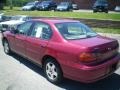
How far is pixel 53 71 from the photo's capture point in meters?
6.08

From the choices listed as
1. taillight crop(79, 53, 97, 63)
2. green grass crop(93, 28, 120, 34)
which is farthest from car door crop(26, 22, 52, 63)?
green grass crop(93, 28, 120, 34)

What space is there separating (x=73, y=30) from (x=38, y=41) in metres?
1.00

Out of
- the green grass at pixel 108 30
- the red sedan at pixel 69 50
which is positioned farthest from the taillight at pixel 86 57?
the green grass at pixel 108 30

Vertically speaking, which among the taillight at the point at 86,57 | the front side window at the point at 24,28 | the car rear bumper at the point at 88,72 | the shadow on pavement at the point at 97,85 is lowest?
the shadow on pavement at the point at 97,85

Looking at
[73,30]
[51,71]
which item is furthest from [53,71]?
[73,30]

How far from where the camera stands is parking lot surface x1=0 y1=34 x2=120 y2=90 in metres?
5.89

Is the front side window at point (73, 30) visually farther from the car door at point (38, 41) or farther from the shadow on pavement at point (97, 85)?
the shadow on pavement at point (97, 85)

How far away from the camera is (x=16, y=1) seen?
5969cm

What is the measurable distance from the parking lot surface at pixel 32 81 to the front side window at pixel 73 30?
47.2 inches

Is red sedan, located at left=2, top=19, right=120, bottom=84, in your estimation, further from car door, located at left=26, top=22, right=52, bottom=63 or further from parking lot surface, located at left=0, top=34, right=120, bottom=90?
parking lot surface, located at left=0, top=34, right=120, bottom=90

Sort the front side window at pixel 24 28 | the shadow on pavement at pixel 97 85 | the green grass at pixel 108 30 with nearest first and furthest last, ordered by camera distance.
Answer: the shadow on pavement at pixel 97 85 < the front side window at pixel 24 28 < the green grass at pixel 108 30

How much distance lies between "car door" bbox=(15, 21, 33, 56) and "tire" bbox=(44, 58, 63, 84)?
Result: 1.37 meters

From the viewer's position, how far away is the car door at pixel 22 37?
7297 mm

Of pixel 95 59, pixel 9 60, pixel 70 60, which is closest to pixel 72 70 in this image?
pixel 70 60
